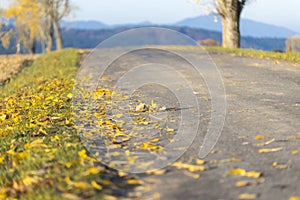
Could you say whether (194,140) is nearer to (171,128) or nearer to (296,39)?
(171,128)

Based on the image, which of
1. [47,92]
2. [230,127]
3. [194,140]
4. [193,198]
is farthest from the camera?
[47,92]

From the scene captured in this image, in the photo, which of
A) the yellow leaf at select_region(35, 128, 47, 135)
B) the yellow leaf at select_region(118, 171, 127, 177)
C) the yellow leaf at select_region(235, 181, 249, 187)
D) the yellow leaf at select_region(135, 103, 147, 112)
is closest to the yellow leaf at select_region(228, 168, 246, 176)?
the yellow leaf at select_region(235, 181, 249, 187)

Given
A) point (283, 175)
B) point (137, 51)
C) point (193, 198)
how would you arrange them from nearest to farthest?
1. point (193, 198)
2. point (283, 175)
3. point (137, 51)

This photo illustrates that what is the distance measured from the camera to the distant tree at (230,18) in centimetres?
2030

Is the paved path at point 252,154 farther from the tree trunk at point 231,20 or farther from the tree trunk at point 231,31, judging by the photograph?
the tree trunk at point 231,31

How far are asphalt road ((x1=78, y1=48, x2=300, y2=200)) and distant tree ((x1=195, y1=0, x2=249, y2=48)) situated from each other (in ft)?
41.7

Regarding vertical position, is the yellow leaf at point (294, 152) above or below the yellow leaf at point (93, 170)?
below

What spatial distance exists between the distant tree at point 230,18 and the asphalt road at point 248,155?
12711 millimetres

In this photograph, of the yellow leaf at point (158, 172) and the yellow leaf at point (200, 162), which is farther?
the yellow leaf at point (200, 162)

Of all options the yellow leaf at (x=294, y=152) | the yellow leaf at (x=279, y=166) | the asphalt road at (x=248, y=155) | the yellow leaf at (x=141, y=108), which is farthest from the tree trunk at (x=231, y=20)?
the yellow leaf at (x=279, y=166)

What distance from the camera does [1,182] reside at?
3.98 metres

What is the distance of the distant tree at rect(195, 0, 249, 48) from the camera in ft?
66.6

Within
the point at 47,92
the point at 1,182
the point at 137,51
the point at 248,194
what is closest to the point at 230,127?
the point at 248,194

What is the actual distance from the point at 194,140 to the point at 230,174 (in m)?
1.12
